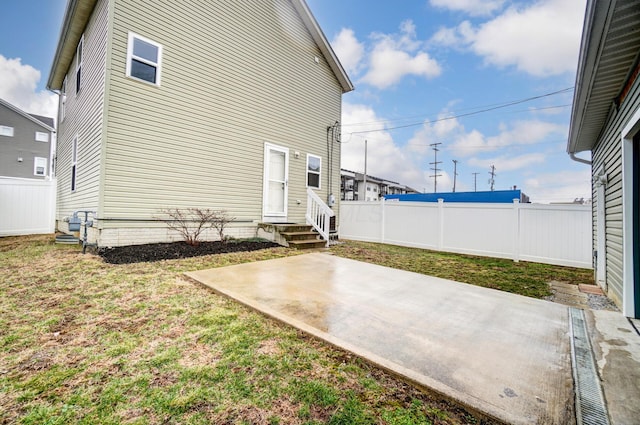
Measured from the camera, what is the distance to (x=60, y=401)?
158 centimetres

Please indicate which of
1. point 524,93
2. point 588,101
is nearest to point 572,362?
point 588,101

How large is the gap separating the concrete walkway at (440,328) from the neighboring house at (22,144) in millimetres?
23662

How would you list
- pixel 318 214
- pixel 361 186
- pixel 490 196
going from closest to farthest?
pixel 318 214 → pixel 490 196 → pixel 361 186

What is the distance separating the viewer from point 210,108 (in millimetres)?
7199

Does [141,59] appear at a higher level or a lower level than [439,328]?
higher

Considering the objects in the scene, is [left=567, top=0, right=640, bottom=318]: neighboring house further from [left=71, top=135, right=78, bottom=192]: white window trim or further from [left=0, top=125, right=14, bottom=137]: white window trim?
[left=0, top=125, right=14, bottom=137]: white window trim

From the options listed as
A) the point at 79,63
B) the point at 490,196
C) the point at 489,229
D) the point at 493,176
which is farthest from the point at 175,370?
the point at 493,176

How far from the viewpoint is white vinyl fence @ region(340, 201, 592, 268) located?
21.5 ft

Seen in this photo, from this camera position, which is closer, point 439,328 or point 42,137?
point 439,328

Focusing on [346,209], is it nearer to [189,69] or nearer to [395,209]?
[395,209]

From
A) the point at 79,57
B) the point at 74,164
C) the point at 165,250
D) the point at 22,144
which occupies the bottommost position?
the point at 165,250

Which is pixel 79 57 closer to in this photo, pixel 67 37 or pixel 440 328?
pixel 67 37

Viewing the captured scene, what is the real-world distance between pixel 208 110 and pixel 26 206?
24.4ft

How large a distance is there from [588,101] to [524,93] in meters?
8.37
